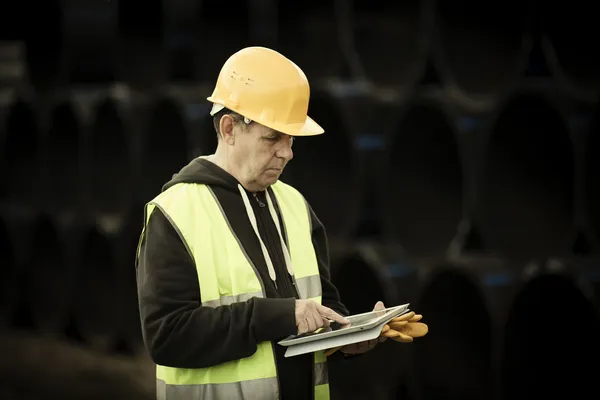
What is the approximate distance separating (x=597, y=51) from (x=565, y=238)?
0.48 m

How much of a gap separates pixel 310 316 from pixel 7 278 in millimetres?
3331

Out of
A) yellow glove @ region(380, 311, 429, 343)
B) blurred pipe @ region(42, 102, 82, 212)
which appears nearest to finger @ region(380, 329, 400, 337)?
yellow glove @ region(380, 311, 429, 343)

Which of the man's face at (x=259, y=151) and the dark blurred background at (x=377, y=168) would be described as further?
the dark blurred background at (x=377, y=168)

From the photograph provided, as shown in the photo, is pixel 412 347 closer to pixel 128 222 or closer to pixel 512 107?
pixel 512 107

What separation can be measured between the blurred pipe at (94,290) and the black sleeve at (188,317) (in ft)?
8.71

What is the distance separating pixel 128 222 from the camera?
4102 millimetres

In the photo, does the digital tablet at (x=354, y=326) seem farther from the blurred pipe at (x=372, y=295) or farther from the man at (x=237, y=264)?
the blurred pipe at (x=372, y=295)

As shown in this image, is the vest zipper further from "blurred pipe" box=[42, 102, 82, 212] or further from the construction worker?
"blurred pipe" box=[42, 102, 82, 212]

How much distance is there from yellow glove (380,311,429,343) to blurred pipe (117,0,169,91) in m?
2.42

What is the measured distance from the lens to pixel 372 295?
3305 mm

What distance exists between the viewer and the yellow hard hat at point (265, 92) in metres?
1.82

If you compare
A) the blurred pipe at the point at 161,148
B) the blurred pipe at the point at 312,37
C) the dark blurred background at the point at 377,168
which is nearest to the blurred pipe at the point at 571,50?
the dark blurred background at the point at 377,168

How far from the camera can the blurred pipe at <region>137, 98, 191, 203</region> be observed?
4008 mm

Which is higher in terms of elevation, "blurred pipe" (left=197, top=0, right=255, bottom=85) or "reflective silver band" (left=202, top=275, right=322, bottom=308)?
"blurred pipe" (left=197, top=0, right=255, bottom=85)
